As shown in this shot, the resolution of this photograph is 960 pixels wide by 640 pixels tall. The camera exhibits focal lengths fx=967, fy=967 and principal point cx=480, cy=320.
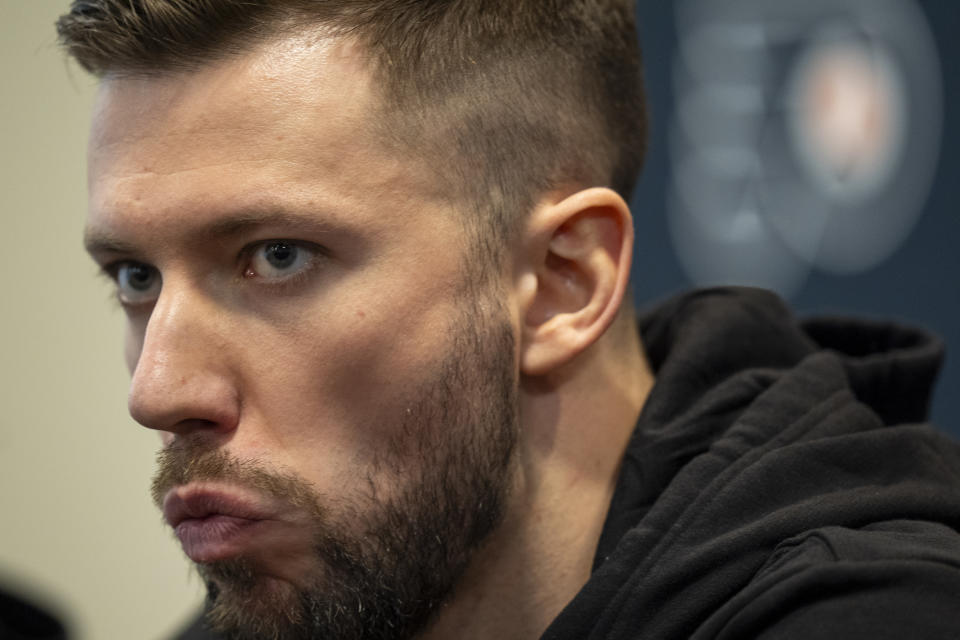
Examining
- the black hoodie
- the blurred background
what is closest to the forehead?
the black hoodie

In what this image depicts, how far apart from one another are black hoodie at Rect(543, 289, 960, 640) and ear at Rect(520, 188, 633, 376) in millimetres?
141

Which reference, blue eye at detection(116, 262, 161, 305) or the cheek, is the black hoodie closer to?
the cheek

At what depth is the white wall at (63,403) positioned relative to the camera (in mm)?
2170

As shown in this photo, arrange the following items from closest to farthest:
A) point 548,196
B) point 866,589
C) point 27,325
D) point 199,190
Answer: point 866,589 → point 199,190 → point 548,196 → point 27,325

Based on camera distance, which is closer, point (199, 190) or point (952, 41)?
point (199, 190)

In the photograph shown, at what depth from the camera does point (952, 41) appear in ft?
5.74

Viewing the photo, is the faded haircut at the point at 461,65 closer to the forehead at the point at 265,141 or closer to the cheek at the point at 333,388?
the forehead at the point at 265,141

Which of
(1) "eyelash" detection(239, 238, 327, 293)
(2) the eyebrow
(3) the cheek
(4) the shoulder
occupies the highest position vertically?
(2) the eyebrow

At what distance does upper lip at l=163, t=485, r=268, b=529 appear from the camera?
92 cm

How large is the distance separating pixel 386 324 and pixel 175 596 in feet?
5.19

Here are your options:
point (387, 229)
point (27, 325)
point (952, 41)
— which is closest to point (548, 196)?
point (387, 229)

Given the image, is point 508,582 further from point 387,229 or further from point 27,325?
point 27,325

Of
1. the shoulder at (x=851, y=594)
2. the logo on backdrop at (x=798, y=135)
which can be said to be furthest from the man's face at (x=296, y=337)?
the logo on backdrop at (x=798, y=135)

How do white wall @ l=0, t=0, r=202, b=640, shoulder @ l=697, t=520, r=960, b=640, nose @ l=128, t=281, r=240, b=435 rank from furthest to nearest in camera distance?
white wall @ l=0, t=0, r=202, b=640
nose @ l=128, t=281, r=240, b=435
shoulder @ l=697, t=520, r=960, b=640
